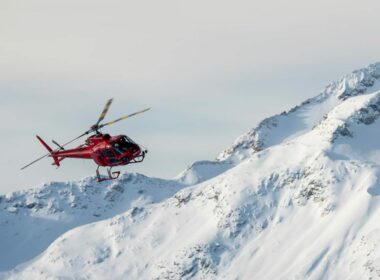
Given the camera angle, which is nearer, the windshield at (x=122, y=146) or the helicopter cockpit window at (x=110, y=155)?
the windshield at (x=122, y=146)

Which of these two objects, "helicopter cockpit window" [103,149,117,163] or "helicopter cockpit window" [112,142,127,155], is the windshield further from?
"helicopter cockpit window" [103,149,117,163]

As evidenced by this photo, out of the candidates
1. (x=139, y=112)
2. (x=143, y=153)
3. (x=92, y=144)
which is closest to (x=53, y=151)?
(x=92, y=144)

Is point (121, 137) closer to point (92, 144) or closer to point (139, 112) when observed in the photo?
point (92, 144)

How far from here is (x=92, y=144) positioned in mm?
91375

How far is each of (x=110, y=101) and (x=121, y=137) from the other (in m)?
5.51

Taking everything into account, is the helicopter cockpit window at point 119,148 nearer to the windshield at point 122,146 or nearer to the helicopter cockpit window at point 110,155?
the windshield at point 122,146

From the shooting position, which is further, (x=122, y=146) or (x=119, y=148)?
→ (x=122, y=146)

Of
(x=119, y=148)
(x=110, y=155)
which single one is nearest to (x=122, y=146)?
(x=119, y=148)

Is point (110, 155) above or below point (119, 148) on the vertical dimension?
below

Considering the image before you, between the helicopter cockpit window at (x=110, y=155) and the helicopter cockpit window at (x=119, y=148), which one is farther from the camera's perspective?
the helicopter cockpit window at (x=110, y=155)

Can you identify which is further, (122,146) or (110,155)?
(110,155)

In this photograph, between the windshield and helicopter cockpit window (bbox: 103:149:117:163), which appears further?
helicopter cockpit window (bbox: 103:149:117:163)

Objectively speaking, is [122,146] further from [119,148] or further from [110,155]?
[110,155]

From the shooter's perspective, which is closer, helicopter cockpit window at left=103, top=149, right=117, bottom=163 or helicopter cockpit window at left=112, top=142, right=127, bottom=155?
helicopter cockpit window at left=112, top=142, right=127, bottom=155
